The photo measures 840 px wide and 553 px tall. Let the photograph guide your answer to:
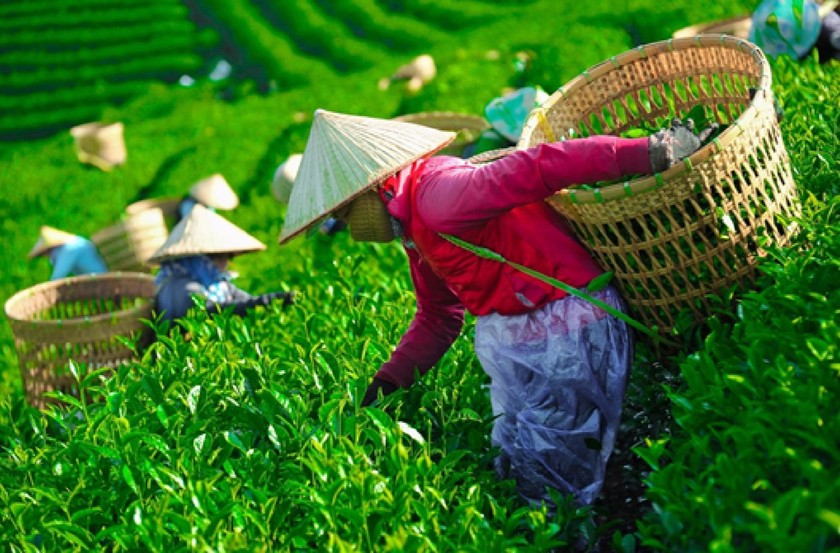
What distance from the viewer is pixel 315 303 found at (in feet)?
14.4

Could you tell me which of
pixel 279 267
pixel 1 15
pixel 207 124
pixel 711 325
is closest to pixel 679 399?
pixel 711 325

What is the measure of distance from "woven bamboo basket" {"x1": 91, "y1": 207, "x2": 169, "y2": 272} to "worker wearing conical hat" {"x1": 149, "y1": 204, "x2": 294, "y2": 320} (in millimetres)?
2259

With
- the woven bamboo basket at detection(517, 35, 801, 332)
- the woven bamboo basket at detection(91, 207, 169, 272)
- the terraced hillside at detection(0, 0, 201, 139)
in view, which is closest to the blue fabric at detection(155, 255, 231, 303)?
the woven bamboo basket at detection(91, 207, 169, 272)

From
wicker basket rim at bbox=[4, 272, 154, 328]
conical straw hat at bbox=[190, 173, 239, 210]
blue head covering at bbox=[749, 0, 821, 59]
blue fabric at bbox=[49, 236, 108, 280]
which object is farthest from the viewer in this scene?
conical straw hat at bbox=[190, 173, 239, 210]

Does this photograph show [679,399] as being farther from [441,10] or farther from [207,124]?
[441,10]

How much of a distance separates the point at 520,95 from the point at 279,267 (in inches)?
73.2

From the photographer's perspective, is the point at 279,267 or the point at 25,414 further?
the point at 279,267

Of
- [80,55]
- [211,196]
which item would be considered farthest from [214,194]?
[80,55]

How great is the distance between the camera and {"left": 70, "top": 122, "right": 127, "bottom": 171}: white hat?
39.1 feet

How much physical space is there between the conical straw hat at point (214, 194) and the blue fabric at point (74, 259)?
114cm

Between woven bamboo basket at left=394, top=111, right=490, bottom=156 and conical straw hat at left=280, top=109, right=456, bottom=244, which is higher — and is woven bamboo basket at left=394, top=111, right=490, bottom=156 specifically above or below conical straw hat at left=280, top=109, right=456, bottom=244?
below

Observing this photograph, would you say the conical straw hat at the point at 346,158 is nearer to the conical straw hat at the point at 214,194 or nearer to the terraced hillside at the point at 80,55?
the conical straw hat at the point at 214,194

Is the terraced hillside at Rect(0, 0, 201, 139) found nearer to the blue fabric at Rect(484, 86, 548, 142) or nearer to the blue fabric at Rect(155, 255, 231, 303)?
the blue fabric at Rect(155, 255, 231, 303)

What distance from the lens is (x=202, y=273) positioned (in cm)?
507
